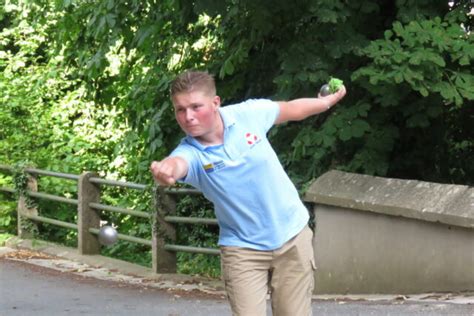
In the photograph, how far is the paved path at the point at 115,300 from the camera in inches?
313

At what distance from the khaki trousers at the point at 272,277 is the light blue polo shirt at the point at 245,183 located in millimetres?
50

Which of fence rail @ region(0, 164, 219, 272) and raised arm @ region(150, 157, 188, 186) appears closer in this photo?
raised arm @ region(150, 157, 188, 186)

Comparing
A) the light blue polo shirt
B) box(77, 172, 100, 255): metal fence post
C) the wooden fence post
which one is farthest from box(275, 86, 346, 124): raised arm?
the wooden fence post

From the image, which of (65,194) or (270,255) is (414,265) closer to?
(270,255)

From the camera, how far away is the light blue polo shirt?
4.91 meters

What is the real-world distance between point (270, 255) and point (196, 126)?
701 mm

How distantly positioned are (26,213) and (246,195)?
963 cm

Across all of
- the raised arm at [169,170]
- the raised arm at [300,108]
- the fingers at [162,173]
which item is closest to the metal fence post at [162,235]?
the raised arm at [300,108]

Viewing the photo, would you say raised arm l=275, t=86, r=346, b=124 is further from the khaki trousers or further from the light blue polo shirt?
the khaki trousers

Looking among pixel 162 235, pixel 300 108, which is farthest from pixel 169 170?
pixel 162 235

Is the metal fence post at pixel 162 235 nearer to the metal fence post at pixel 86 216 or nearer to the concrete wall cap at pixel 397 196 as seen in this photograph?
the metal fence post at pixel 86 216

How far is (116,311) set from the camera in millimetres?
9125

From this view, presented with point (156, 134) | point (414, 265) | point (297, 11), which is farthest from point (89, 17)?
point (414, 265)

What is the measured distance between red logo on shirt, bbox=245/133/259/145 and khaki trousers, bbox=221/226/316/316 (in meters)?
0.49
